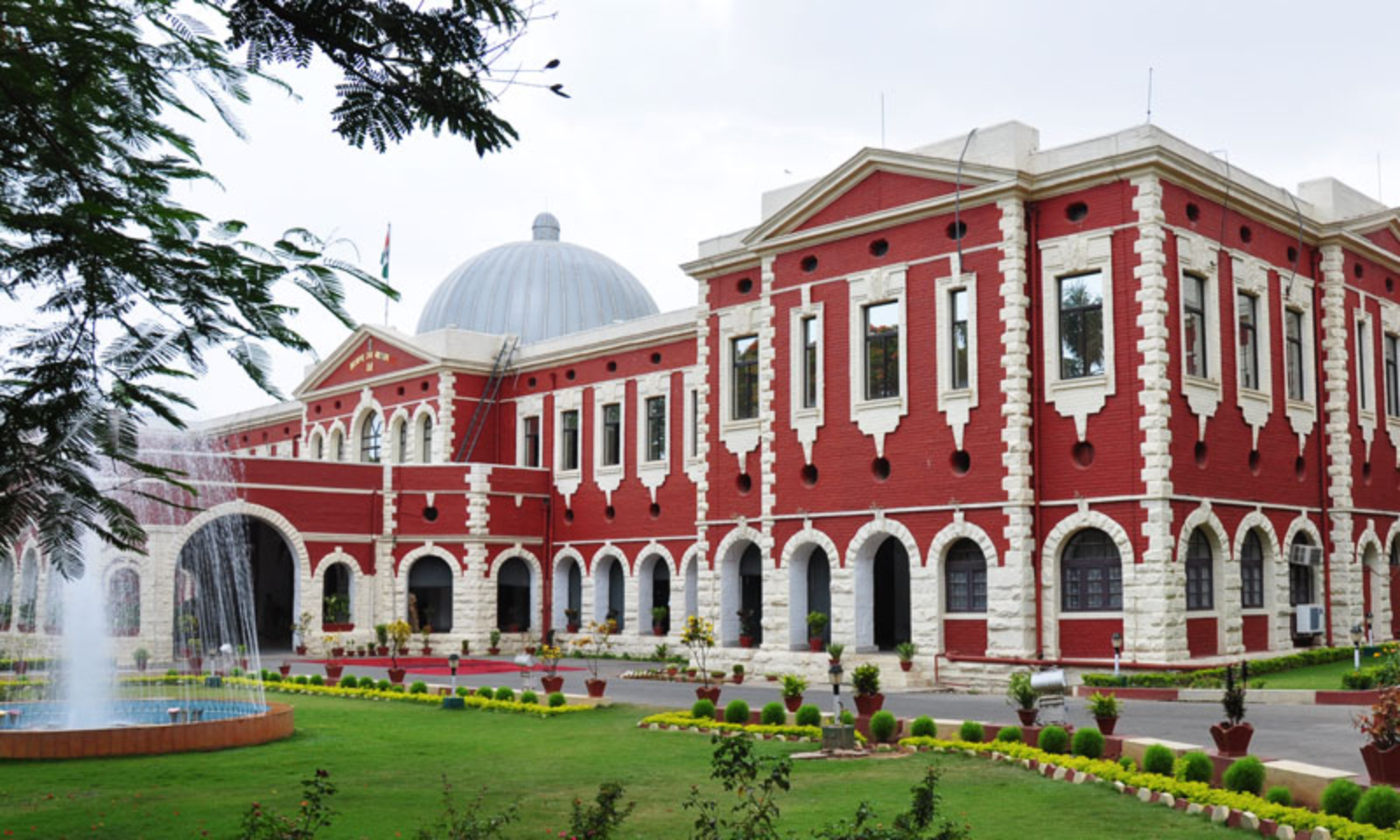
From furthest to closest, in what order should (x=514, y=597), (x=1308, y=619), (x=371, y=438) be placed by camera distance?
(x=371, y=438) → (x=514, y=597) → (x=1308, y=619)

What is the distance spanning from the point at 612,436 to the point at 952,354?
16169 mm

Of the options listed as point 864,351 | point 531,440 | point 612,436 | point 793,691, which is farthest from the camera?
point 531,440

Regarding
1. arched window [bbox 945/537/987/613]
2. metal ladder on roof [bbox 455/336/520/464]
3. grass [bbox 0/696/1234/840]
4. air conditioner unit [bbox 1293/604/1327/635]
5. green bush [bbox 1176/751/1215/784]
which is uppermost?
metal ladder on roof [bbox 455/336/520/464]

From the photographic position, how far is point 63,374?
5.12 metres

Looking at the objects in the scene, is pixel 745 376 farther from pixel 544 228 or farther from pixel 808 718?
pixel 544 228

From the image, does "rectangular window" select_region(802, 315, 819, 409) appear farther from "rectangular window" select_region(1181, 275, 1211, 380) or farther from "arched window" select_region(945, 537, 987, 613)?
"rectangular window" select_region(1181, 275, 1211, 380)

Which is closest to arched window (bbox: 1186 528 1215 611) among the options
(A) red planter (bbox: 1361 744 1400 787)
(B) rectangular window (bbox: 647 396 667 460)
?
(A) red planter (bbox: 1361 744 1400 787)

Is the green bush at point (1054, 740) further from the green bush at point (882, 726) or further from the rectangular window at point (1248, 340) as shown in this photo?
the rectangular window at point (1248, 340)

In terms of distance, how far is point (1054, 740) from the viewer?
48.9 feet

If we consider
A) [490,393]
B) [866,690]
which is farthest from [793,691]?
[490,393]

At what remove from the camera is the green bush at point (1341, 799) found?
1038 cm

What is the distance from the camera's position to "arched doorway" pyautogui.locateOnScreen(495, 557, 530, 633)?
42.8 meters

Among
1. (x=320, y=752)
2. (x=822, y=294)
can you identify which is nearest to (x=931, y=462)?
(x=822, y=294)

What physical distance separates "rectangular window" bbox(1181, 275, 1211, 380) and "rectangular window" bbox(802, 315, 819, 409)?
783 cm
